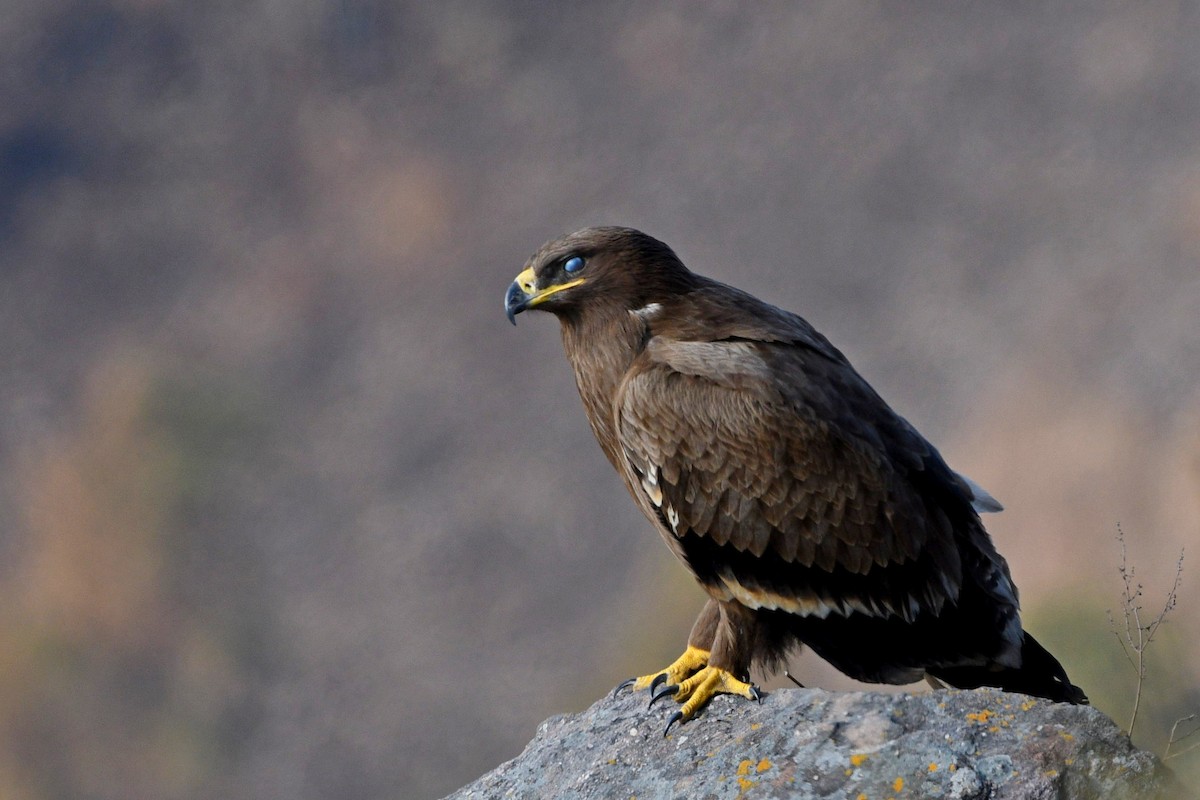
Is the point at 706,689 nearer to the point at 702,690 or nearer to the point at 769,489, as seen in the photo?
the point at 702,690

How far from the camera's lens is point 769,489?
3648 mm

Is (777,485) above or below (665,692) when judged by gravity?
above

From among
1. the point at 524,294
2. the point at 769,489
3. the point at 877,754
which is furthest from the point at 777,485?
the point at 524,294

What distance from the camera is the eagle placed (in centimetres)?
364

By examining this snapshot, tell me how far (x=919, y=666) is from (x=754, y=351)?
1.26 m

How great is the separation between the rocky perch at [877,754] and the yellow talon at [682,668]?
0.23m

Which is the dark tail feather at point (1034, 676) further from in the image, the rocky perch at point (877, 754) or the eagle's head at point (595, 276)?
the eagle's head at point (595, 276)

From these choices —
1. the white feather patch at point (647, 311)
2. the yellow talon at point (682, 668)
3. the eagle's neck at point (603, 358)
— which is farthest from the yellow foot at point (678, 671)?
the white feather patch at point (647, 311)

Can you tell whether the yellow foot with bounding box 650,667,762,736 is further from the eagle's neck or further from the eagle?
the eagle's neck

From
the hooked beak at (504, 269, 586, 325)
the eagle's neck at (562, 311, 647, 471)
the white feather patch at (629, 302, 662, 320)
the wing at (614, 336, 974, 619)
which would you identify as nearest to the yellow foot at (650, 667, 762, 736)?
the wing at (614, 336, 974, 619)

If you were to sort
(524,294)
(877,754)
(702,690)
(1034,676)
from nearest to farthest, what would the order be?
1. (877,754)
2. (702,690)
3. (1034,676)
4. (524,294)

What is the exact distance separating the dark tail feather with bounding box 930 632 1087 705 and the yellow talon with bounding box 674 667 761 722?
84 centimetres

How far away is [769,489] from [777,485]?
3cm

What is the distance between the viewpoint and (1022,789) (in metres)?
2.89
